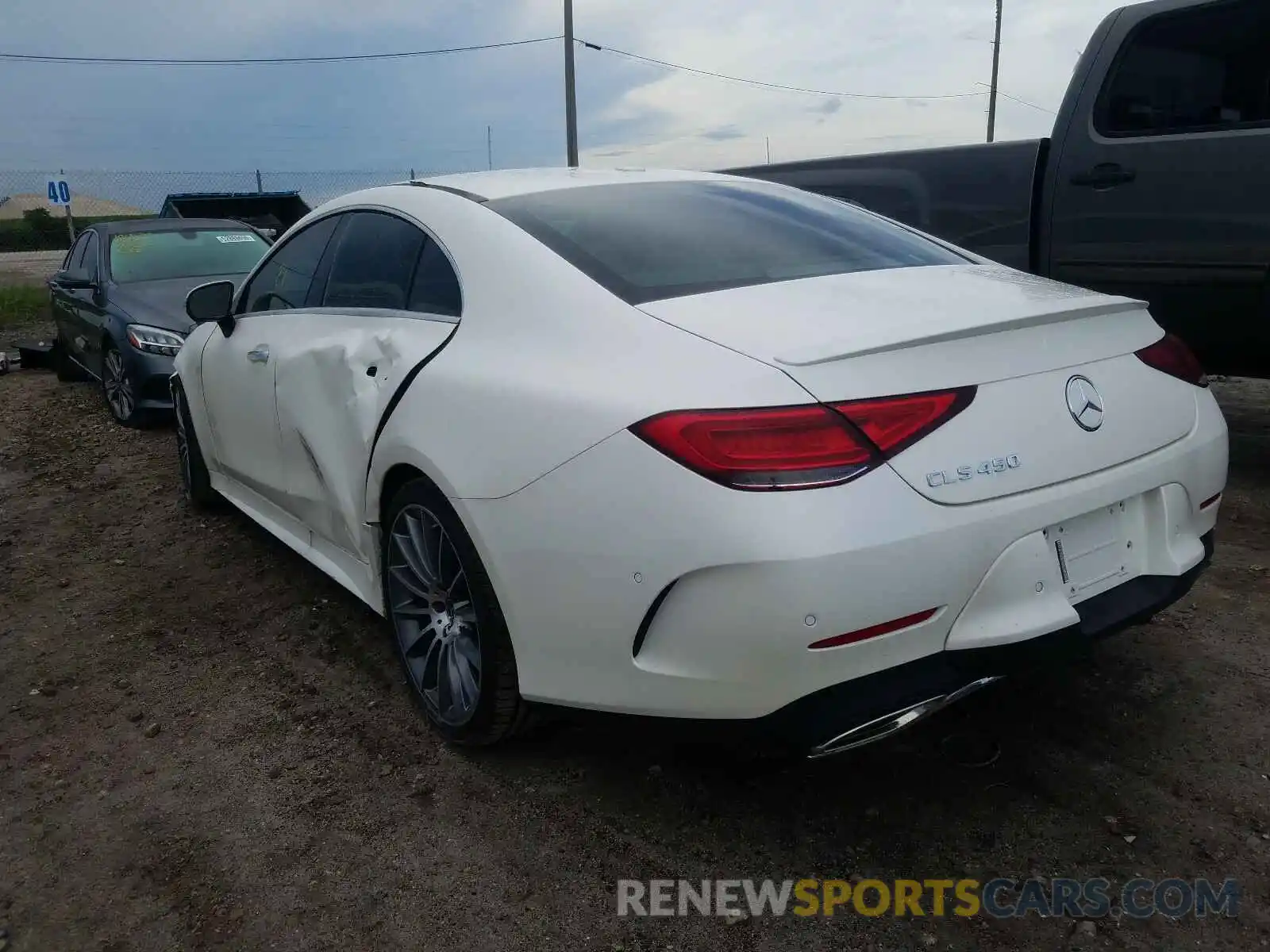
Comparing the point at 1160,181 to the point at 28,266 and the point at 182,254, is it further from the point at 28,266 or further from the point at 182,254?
the point at 28,266

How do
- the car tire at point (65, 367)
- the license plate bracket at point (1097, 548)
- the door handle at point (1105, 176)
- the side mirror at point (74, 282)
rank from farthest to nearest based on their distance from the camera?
the car tire at point (65, 367), the side mirror at point (74, 282), the door handle at point (1105, 176), the license plate bracket at point (1097, 548)

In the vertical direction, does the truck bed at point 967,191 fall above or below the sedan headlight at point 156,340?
above

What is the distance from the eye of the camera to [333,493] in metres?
3.22

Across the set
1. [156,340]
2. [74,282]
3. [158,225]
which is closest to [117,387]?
[156,340]

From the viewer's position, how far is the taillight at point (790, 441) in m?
1.91

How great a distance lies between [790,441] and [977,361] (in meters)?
0.48

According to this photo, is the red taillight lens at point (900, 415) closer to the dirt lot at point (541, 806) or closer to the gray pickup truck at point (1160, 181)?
the dirt lot at point (541, 806)

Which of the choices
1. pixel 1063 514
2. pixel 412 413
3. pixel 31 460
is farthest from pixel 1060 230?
pixel 31 460

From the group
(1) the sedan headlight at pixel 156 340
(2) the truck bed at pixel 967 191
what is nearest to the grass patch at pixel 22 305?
(1) the sedan headlight at pixel 156 340

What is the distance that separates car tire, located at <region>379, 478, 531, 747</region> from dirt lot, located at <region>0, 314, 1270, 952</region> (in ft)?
0.51

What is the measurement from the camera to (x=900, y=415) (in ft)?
6.48

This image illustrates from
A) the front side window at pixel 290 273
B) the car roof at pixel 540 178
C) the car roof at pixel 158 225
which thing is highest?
the car roof at pixel 540 178

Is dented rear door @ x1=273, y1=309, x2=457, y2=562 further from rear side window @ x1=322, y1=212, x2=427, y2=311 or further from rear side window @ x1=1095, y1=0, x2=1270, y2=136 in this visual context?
rear side window @ x1=1095, y1=0, x2=1270, y2=136

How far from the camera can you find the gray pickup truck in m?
4.33
